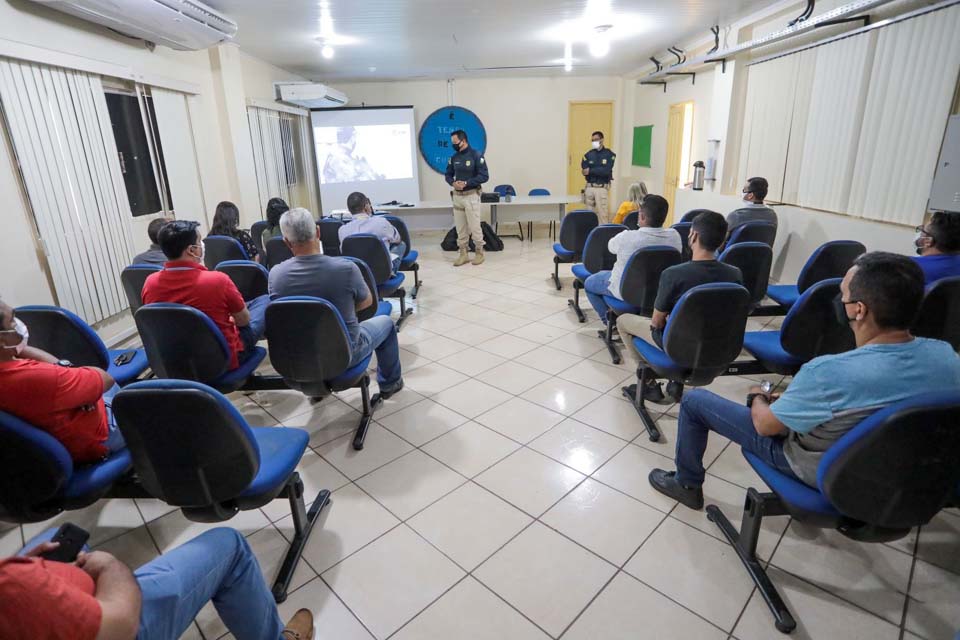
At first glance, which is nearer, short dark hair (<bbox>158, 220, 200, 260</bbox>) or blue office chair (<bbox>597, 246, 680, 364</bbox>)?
short dark hair (<bbox>158, 220, 200, 260</bbox>)

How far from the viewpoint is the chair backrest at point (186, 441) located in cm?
139

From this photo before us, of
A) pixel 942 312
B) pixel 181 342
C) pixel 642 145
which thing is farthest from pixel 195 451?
pixel 642 145

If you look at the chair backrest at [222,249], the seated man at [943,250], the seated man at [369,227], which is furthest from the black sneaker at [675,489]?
the chair backrest at [222,249]

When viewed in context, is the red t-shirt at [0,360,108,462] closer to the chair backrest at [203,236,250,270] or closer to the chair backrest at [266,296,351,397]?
the chair backrest at [266,296,351,397]

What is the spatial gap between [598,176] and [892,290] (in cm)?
655

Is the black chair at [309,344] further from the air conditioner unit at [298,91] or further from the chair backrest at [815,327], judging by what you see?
the air conditioner unit at [298,91]

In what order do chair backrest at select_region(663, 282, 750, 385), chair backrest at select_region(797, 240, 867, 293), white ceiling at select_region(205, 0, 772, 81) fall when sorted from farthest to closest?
white ceiling at select_region(205, 0, 772, 81) → chair backrest at select_region(797, 240, 867, 293) → chair backrest at select_region(663, 282, 750, 385)

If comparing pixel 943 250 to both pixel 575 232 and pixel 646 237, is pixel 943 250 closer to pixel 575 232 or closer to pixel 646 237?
pixel 646 237

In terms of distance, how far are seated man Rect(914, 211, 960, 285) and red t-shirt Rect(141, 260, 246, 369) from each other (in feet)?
11.3

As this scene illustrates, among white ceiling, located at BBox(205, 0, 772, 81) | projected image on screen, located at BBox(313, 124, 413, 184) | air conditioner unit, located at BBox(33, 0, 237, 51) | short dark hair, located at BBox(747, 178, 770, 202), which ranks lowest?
short dark hair, located at BBox(747, 178, 770, 202)

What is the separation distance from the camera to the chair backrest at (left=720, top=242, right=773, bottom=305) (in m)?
3.26

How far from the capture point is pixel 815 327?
7.73 feet

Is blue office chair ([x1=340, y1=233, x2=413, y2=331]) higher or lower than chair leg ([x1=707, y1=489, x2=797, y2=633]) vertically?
higher

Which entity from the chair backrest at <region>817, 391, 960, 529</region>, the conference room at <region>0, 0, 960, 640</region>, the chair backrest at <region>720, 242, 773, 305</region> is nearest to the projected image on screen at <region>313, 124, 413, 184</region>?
the conference room at <region>0, 0, 960, 640</region>
